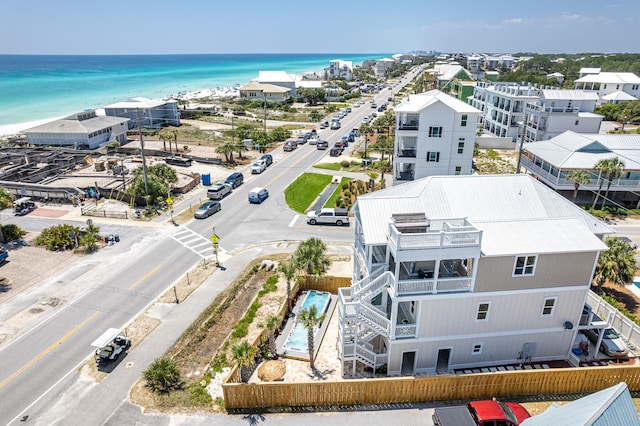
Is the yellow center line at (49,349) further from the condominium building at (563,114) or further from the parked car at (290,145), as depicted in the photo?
the condominium building at (563,114)

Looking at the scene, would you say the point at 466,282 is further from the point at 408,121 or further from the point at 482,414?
the point at 408,121

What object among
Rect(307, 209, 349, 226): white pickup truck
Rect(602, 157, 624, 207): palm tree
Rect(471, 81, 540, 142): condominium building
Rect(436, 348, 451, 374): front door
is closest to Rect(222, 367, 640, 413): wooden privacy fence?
Rect(436, 348, 451, 374): front door

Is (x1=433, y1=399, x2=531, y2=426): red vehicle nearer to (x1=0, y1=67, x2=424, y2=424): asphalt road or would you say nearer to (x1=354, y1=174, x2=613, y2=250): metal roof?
(x1=354, y1=174, x2=613, y2=250): metal roof

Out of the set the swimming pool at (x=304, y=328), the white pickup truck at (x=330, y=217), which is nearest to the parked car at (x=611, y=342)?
the swimming pool at (x=304, y=328)

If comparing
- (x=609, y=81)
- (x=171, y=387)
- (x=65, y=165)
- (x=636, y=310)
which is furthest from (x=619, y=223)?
(x=609, y=81)

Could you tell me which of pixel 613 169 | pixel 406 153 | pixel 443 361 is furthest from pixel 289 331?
pixel 613 169

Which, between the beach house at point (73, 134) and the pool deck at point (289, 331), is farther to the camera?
the beach house at point (73, 134)
